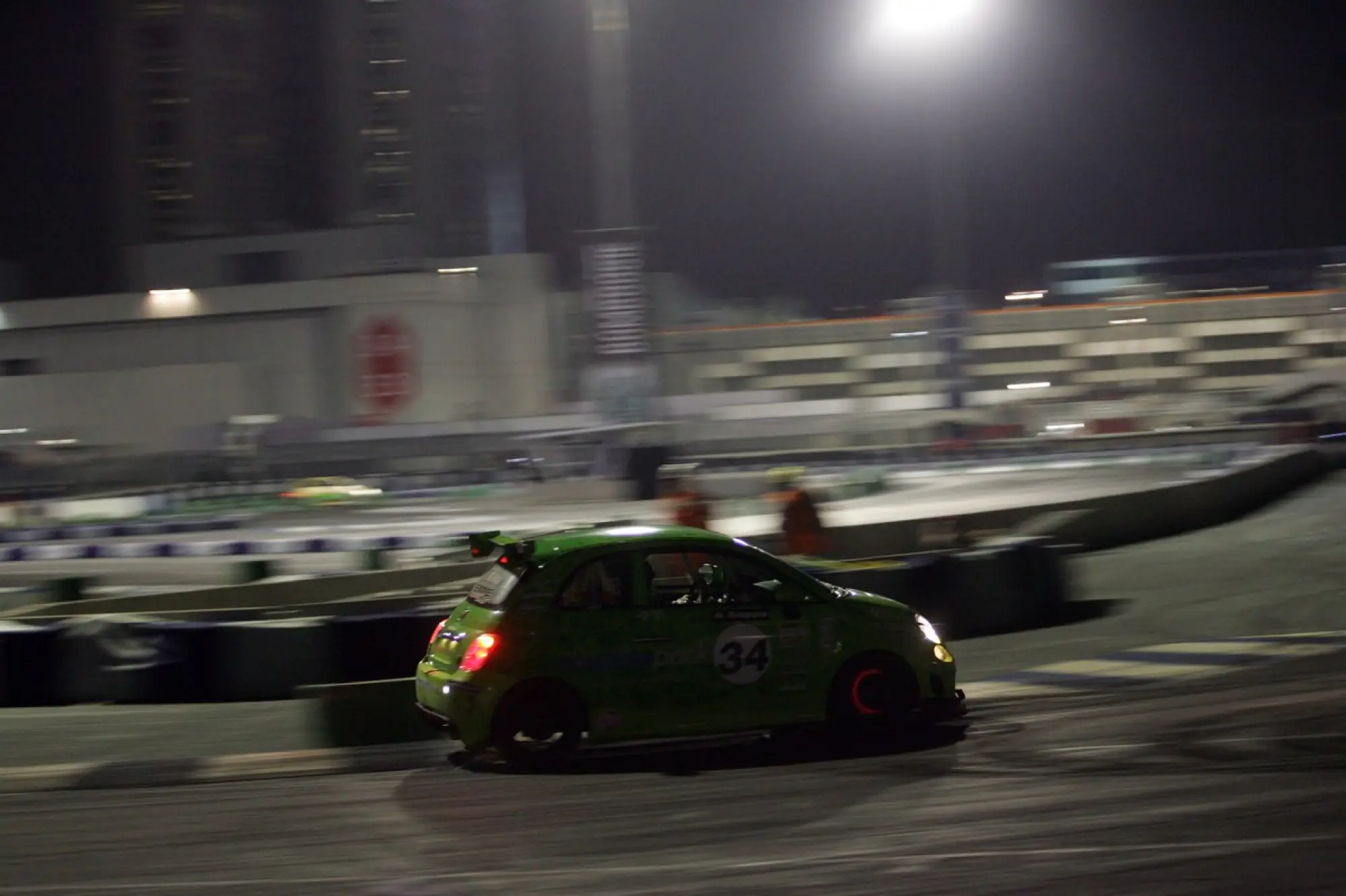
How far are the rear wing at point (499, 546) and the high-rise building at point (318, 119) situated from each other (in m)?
84.2

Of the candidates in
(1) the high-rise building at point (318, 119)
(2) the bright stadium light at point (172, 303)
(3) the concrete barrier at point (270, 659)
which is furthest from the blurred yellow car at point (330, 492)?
(1) the high-rise building at point (318, 119)

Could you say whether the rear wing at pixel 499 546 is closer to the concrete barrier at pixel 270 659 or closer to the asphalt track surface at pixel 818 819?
the asphalt track surface at pixel 818 819

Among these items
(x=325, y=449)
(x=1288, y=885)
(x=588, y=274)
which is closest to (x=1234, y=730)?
(x=1288, y=885)

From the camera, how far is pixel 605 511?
3741cm

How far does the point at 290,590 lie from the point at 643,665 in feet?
29.0

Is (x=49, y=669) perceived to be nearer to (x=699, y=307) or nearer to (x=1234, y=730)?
(x=1234, y=730)

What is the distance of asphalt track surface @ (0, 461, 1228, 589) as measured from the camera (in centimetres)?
2658

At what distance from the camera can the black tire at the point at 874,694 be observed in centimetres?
858

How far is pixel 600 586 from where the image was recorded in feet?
27.4

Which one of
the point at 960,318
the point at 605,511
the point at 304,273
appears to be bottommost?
the point at 605,511

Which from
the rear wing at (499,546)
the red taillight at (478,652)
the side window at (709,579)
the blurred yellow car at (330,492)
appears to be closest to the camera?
the red taillight at (478,652)

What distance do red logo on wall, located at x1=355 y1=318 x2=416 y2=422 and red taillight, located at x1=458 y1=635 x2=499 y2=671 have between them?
69.7 m

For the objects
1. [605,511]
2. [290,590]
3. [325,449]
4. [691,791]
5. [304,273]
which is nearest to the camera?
[691,791]

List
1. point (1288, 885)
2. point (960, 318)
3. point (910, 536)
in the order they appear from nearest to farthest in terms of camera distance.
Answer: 1. point (1288, 885)
2. point (910, 536)
3. point (960, 318)
